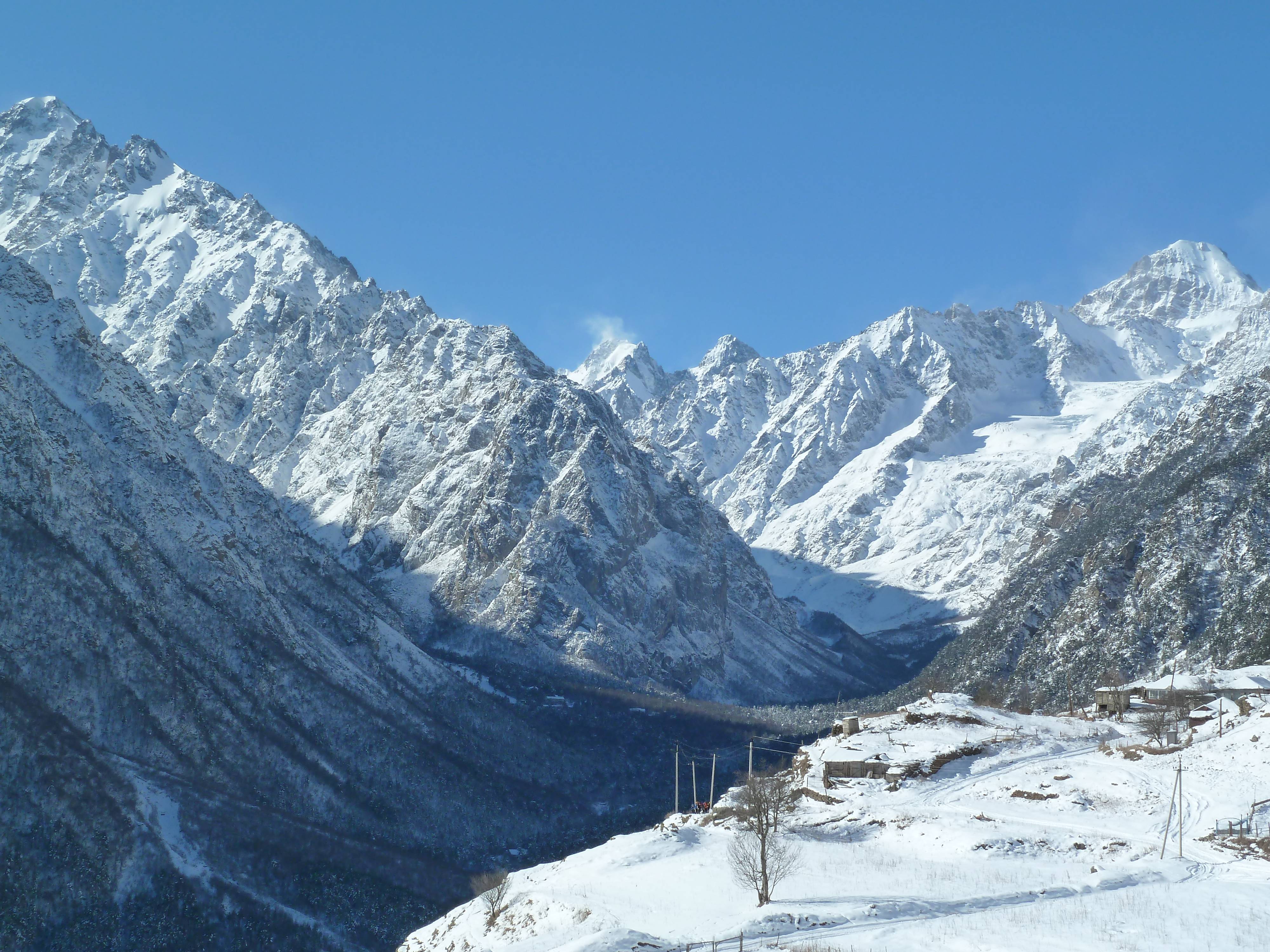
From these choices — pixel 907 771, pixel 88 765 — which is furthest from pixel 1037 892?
→ pixel 88 765

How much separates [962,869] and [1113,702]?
57.3 metres

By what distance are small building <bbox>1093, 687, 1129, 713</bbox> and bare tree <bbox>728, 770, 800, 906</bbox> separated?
4880 centimetres

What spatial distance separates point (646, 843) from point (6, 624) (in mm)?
129447

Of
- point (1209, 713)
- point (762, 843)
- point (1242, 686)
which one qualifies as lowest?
point (762, 843)

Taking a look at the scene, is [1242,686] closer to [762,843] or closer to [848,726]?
[848,726]

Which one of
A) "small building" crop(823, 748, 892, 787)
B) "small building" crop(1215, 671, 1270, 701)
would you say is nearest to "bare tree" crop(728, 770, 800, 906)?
"small building" crop(823, 748, 892, 787)

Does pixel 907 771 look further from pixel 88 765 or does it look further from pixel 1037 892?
pixel 88 765

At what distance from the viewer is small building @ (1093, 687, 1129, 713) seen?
11644cm

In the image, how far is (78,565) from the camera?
194 metres

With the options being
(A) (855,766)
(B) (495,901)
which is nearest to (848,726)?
(A) (855,766)

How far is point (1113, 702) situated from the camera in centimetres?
11744

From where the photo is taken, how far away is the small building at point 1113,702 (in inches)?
4584

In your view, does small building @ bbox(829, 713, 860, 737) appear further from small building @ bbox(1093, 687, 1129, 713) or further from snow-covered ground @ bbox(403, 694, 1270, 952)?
small building @ bbox(1093, 687, 1129, 713)

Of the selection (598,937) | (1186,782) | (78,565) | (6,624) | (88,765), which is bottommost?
(598,937)
